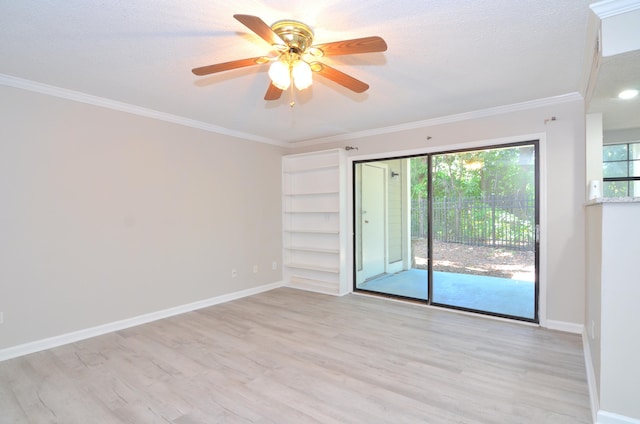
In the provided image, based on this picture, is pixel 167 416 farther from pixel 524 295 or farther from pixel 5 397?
pixel 524 295

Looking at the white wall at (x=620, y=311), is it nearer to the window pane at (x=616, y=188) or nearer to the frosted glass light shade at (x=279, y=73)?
the frosted glass light shade at (x=279, y=73)

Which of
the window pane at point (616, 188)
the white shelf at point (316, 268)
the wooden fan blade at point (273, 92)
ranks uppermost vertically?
the wooden fan blade at point (273, 92)

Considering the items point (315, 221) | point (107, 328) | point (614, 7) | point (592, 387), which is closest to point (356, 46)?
point (614, 7)

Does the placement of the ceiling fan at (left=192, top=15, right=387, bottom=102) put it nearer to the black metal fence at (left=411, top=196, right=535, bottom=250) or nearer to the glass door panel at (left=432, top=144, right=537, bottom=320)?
the glass door panel at (left=432, top=144, right=537, bottom=320)

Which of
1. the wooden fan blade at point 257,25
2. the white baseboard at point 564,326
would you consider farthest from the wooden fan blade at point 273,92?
the white baseboard at point 564,326

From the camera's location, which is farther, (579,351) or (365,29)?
(579,351)

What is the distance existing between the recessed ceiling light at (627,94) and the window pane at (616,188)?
1.79m

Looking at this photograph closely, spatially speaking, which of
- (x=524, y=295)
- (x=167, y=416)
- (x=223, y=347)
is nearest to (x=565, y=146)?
(x=524, y=295)

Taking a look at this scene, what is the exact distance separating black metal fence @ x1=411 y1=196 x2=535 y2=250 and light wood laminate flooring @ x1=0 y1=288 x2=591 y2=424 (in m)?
0.97

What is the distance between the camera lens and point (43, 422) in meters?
1.95

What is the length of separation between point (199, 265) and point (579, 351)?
4187mm

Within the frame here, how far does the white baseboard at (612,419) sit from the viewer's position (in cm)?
175

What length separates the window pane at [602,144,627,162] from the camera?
390 cm

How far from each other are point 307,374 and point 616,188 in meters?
4.28
